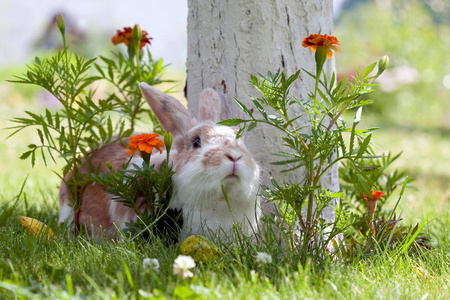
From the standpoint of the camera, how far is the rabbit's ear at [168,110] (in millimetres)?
2637

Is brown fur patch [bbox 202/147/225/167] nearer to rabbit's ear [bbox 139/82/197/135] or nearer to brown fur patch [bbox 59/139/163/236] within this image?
rabbit's ear [bbox 139/82/197/135]

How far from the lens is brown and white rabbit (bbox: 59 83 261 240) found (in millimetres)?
2336

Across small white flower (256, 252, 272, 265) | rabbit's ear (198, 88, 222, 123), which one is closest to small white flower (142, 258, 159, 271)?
small white flower (256, 252, 272, 265)

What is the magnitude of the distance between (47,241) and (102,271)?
532mm

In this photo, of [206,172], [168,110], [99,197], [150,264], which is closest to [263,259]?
[150,264]

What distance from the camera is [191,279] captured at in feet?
6.23

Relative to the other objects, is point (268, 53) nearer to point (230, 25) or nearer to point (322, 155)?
point (230, 25)

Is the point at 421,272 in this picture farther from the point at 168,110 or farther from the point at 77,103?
the point at 77,103

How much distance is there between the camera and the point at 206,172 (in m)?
2.32

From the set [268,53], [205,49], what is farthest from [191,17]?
[268,53]

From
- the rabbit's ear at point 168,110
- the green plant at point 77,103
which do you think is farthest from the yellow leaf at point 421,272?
the green plant at point 77,103

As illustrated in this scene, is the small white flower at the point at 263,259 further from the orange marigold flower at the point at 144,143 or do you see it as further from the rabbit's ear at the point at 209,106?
the rabbit's ear at the point at 209,106

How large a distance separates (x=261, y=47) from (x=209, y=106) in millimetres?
404

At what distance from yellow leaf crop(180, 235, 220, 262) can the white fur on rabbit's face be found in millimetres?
202
